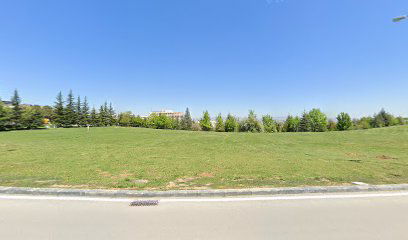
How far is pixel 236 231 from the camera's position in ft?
10.8

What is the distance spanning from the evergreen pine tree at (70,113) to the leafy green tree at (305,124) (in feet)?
216

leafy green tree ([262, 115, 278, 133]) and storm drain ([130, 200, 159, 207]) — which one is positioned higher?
leafy green tree ([262, 115, 278, 133])

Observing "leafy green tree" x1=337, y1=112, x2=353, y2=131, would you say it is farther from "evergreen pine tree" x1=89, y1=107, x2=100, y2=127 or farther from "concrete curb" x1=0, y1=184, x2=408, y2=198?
"evergreen pine tree" x1=89, y1=107, x2=100, y2=127

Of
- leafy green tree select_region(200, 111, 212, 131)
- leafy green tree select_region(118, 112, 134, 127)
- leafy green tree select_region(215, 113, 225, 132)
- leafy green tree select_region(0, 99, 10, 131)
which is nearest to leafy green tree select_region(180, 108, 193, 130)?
leafy green tree select_region(200, 111, 212, 131)

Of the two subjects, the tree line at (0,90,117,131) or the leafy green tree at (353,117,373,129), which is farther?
the leafy green tree at (353,117,373,129)

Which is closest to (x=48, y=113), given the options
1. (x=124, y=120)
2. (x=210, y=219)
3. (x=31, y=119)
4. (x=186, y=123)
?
(x=124, y=120)

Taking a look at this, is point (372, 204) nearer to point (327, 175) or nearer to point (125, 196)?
point (327, 175)

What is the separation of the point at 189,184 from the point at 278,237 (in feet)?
9.34

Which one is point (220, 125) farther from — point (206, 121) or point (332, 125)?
point (332, 125)

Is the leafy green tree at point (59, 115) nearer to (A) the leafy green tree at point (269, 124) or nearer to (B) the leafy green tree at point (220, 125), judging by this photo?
(B) the leafy green tree at point (220, 125)

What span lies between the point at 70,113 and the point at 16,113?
413 inches

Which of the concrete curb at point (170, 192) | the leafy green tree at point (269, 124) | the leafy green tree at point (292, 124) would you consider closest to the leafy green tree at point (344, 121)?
the leafy green tree at point (292, 124)

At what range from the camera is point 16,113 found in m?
40.8

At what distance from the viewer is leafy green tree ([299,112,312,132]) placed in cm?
6009
